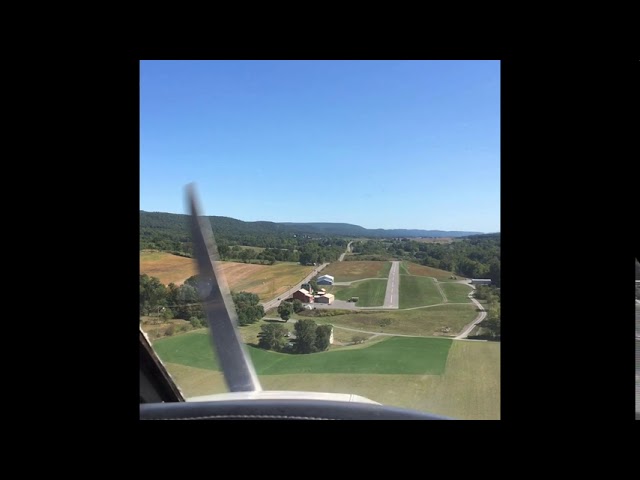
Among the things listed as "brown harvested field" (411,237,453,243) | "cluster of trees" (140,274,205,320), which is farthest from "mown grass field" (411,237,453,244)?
"cluster of trees" (140,274,205,320)

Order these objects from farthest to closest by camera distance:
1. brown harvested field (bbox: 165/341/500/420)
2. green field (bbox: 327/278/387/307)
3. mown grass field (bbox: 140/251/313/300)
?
green field (bbox: 327/278/387/307)
mown grass field (bbox: 140/251/313/300)
brown harvested field (bbox: 165/341/500/420)

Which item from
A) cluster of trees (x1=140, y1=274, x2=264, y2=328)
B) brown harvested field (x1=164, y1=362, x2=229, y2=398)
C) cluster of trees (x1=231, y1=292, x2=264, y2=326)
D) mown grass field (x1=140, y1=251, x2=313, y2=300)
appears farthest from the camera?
cluster of trees (x1=231, y1=292, x2=264, y2=326)

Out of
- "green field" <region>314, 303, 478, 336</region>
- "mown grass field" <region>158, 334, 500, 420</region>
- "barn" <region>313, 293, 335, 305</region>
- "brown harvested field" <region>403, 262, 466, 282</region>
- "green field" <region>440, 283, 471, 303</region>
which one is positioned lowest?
"mown grass field" <region>158, 334, 500, 420</region>

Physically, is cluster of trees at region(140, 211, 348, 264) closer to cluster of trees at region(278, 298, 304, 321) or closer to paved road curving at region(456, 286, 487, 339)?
cluster of trees at region(278, 298, 304, 321)

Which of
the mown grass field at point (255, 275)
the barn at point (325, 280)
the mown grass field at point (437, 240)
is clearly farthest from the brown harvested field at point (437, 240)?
the mown grass field at point (255, 275)

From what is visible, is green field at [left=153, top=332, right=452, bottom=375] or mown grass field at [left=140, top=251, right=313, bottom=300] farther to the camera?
green field at [left=153, top=332, right=452, bottom=375]

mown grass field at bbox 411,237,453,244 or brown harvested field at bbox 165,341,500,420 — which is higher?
mown grass field at bbox 411,237,453,244

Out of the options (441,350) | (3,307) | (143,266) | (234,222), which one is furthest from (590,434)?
(234,222)

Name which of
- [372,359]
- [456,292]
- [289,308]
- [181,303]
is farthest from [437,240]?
[181,303]
